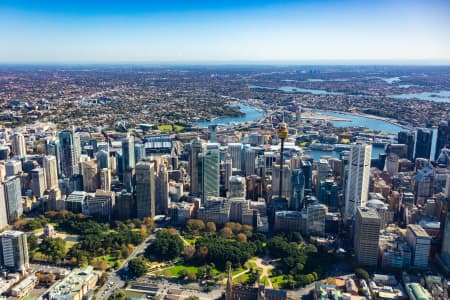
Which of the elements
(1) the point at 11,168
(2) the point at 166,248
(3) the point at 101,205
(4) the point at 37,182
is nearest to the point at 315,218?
(2) the point at 166,248

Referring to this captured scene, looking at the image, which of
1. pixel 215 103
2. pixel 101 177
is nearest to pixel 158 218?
pixel 101 177

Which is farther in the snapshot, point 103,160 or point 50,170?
point 103,160

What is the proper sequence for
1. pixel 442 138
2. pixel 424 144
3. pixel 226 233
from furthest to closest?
pixel 442 138, pixel 424 144, pixel 226 233

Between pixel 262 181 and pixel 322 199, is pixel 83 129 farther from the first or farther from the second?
pixel 322 199

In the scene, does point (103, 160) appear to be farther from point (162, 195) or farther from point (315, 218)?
point (315, 218)

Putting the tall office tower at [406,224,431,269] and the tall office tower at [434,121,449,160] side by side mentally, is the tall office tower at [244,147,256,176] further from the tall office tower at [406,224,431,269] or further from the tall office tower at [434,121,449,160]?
the tall office tower at [434,121,449,160]

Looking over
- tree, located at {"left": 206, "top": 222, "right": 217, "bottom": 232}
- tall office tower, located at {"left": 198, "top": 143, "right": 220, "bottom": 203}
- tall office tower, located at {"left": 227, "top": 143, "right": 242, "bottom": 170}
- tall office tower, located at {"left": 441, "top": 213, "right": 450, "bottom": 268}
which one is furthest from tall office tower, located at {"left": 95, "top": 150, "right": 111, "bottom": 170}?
tall office tower, located at {"left": 441, "top": 213, "right": 450, "bottom": 268}
